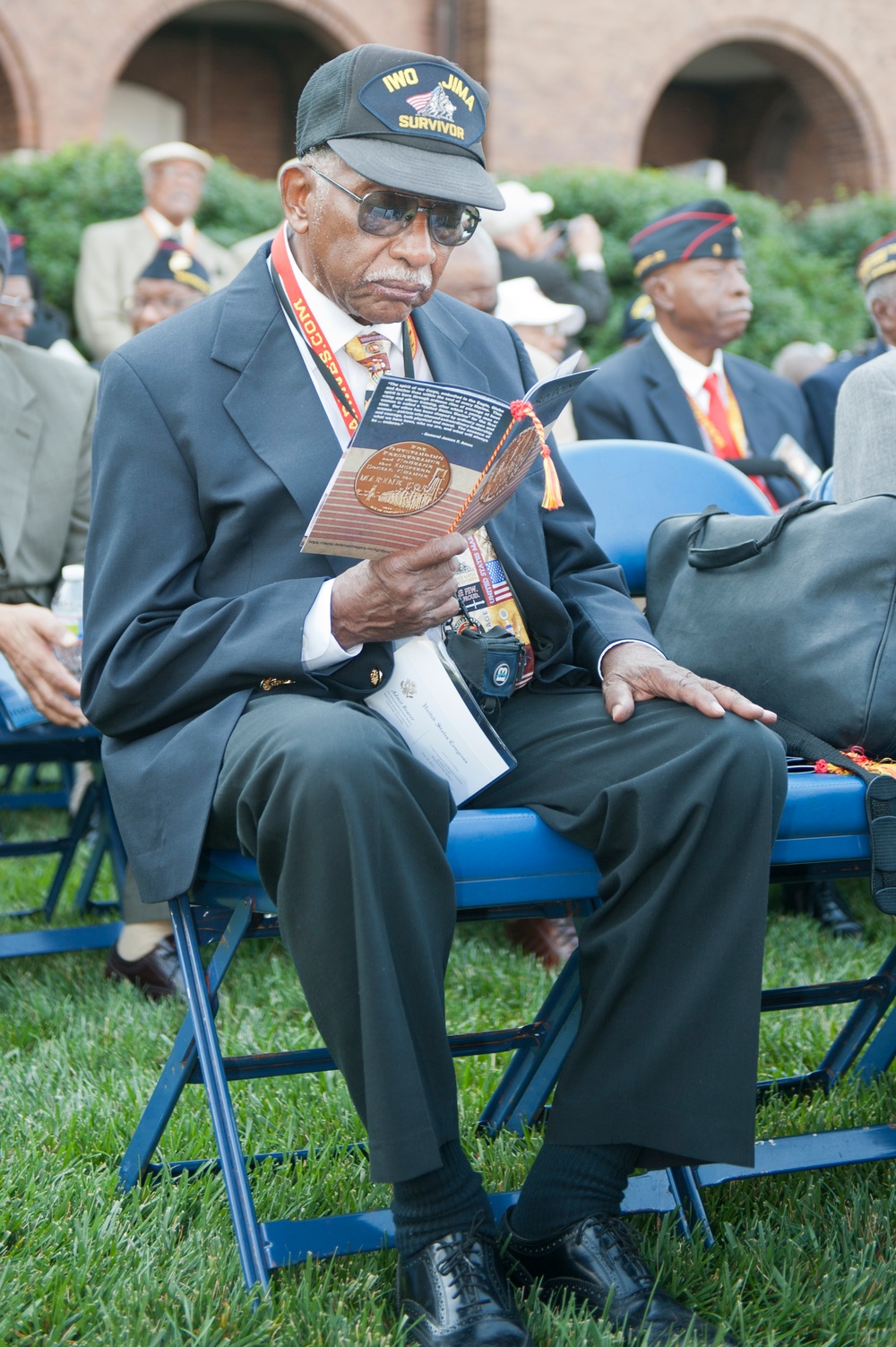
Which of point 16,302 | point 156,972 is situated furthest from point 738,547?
point 16,302

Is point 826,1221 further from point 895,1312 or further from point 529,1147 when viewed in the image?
point 529,1147

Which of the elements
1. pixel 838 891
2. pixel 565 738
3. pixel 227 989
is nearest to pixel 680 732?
pixel 565 738

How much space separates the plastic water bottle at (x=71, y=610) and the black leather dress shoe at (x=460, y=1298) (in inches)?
65.1

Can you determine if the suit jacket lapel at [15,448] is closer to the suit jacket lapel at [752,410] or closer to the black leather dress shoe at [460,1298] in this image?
the black leather dress shoe at [460,1298]

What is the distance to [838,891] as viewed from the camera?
4648mm

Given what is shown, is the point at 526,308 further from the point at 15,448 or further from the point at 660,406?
the point at 15,448

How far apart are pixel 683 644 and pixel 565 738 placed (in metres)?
0.51

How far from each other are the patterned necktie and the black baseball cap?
302 millimetres

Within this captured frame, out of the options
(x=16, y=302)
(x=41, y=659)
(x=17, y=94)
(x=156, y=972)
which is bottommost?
(x=156, y=972)

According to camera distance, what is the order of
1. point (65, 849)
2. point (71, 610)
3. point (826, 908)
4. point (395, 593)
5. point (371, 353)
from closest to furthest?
point (395, 593) → point (371, 353) → point (71, 610) → point (65, 849) → point (826, 908)

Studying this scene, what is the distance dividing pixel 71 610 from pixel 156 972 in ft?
3.19

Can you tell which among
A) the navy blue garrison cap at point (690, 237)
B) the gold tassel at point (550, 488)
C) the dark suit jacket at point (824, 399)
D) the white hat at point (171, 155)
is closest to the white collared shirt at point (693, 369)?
the navy blue garrison cap at point (690, 237)

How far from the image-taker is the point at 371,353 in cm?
265

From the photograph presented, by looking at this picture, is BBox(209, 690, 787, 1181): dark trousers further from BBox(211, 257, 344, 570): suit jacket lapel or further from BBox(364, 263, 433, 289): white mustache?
BBox(364, 263, 433, 289): white mustache
